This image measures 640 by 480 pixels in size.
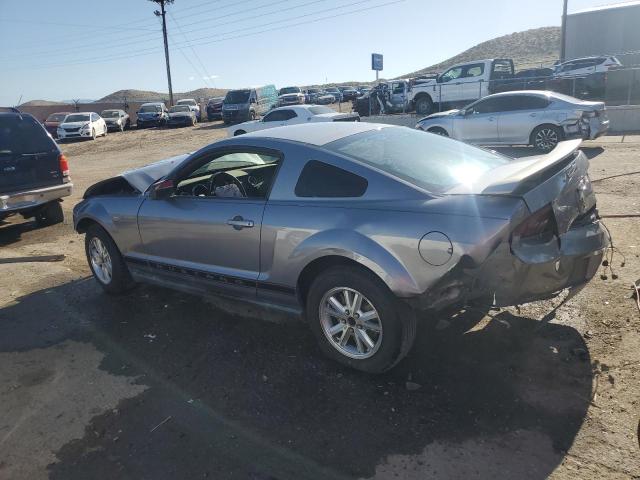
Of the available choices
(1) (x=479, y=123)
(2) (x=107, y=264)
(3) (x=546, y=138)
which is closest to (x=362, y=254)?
(2) (x=107, y=264)

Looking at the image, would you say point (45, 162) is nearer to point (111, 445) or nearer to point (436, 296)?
point (111, 445)

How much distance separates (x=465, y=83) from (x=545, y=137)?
8.28 metres

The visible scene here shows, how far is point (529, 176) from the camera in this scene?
293 cm

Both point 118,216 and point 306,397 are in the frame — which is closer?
point 306,397

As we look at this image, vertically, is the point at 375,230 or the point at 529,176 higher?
the point at 529,176

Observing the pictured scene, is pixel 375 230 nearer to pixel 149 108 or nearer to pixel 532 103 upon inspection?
pixel 532 103

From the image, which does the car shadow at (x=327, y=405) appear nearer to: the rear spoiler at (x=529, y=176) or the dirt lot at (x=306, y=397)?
the dirt lot at (x=306, y=397)

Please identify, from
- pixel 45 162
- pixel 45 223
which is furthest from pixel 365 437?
pixel 45 223

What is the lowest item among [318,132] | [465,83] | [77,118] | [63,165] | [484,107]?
[63,165]

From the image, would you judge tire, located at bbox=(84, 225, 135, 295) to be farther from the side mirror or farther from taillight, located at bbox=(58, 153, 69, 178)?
taillight, located at bbox=(58, 153, 69, 178)

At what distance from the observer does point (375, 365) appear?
3.29 meters

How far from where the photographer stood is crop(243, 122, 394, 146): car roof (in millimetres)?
3752

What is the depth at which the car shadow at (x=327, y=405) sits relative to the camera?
2639 millimetres

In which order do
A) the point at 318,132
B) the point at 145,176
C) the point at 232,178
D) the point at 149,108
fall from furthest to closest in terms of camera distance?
1. the point at 149,108
2. the point at 145,176
3. the point at 232,178
4. the point at 318,132
